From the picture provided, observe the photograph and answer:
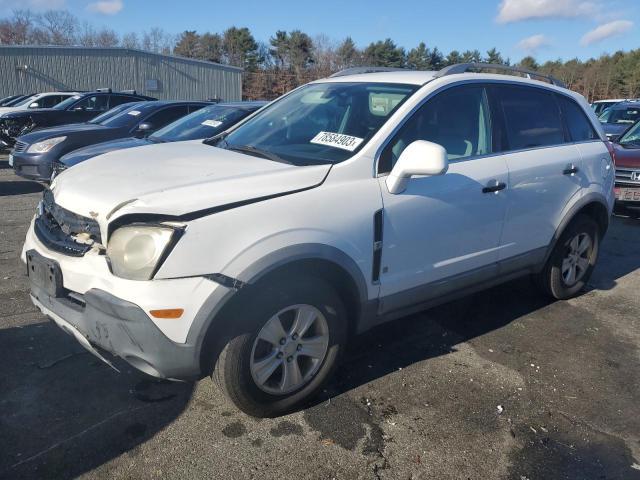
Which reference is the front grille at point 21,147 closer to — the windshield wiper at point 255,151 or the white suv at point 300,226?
the white suv at point 300,226

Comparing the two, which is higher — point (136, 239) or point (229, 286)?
point (136, 239)

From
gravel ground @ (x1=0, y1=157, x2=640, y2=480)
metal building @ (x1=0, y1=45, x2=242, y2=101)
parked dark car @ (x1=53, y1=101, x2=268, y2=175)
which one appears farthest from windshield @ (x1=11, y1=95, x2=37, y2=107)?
gravel ground @ (x1=0, y1=157, x2=640, y2=480)

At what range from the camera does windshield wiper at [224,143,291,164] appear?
318 cm

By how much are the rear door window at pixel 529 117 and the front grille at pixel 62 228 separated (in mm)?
2818

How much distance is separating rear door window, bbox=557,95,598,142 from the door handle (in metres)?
1.23

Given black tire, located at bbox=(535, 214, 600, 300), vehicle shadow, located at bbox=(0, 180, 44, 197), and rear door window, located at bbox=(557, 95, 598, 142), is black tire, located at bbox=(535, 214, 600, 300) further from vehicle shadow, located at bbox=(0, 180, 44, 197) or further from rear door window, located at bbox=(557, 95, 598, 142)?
vehicle shadow, located at bbox=(0, 180, 44, 197)

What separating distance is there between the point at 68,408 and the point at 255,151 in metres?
1.83

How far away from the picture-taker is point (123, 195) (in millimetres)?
2611

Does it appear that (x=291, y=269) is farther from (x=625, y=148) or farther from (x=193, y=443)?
(x=625, y=148)

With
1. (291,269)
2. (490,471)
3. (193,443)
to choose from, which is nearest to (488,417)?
(490,471)

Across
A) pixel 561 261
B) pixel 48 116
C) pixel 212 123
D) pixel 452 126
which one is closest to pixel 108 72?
pixel 48 116

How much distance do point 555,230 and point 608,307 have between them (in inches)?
41.9

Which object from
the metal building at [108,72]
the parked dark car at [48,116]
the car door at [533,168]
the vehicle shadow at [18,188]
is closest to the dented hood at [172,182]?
the car door at [533,168]

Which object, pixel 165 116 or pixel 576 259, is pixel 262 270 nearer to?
pixel 576 259
